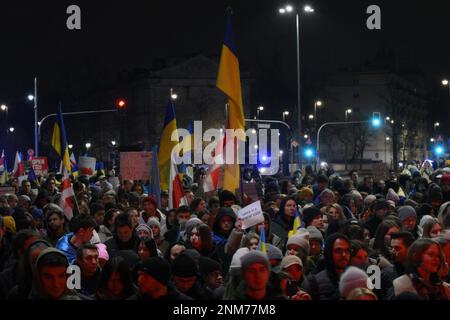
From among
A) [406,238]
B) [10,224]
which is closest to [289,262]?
[406,238]

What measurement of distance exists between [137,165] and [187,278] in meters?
9.81

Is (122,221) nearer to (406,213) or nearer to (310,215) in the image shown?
(310,215)

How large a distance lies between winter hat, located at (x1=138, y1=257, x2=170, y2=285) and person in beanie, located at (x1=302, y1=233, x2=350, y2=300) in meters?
1.28

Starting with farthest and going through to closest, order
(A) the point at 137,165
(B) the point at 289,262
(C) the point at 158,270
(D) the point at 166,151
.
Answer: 1. (A) the point at 137,165
2. (D) the point at 166,151
3. (B) the point at 289,262
4. (C) the point at 158,270

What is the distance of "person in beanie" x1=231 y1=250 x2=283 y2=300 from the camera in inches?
246

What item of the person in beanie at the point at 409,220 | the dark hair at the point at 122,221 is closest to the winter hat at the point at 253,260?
the dark hair at the point at 122,221

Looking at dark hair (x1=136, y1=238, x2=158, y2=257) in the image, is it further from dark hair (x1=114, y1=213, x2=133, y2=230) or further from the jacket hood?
the jacket hood

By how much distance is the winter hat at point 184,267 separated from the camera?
7.25 metres

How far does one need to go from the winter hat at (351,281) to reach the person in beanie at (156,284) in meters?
1.11

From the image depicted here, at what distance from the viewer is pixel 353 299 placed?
19.0 ft

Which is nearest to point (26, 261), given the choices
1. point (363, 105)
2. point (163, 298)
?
point (163, 298)

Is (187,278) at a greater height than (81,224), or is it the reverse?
(81,224)

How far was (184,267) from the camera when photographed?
7.26 metres
